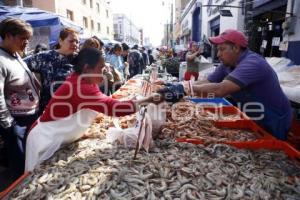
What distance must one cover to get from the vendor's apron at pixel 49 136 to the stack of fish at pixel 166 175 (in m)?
0.10

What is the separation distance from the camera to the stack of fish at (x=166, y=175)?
7.33 feet

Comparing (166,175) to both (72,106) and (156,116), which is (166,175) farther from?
(72,106)

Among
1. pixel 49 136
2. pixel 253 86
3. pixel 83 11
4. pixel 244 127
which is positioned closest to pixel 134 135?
pixel 49 136

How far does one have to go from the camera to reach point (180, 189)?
2.26m

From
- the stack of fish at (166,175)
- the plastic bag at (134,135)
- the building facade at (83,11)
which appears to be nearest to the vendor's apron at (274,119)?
the stack of fish at (166,175)

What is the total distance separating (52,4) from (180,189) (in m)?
20.4

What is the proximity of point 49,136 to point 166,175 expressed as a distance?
1.19m

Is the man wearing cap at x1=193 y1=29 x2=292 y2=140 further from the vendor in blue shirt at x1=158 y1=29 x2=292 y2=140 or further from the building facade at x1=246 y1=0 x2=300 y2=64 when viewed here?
the building facade at x1=246 y1=0 x2=300 y2=64

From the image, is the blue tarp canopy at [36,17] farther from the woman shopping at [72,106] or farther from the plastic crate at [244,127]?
the plastic crate at [244,127]

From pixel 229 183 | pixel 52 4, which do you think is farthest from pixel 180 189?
pixel 52 4

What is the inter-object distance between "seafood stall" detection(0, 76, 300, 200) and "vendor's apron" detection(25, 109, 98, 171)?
9 cm

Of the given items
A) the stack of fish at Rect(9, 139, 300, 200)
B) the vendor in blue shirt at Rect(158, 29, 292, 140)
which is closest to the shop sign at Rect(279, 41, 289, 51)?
the vendor in blue shirt at Rect(158, 29, 292, 140)

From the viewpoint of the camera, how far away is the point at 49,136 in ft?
9.23

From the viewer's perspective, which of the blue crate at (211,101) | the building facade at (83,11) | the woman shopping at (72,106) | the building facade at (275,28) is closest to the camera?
the woman shopping at (72,106)
